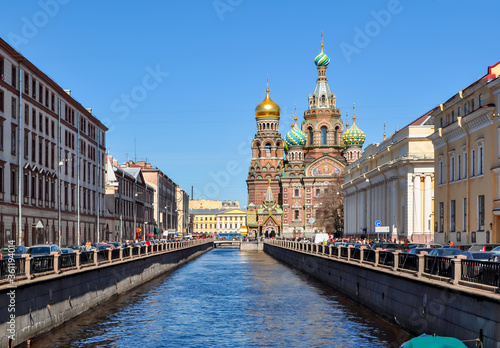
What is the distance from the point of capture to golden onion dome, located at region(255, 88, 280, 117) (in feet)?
643

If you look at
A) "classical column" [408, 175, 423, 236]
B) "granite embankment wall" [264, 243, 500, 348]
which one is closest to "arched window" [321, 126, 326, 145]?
"classical column" [408, 175, 423, 236]

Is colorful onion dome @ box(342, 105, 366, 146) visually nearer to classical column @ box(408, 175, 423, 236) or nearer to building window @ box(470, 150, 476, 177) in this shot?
classical column @ box(408, 175, 423, 236)

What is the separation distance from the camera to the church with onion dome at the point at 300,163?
177250mm

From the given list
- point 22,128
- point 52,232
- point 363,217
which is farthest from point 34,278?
point 363,217

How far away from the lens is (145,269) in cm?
5269

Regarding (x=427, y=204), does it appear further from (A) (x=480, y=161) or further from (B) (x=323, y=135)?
(B) (x=323, y=135)

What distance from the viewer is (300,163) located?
184000 millimetres

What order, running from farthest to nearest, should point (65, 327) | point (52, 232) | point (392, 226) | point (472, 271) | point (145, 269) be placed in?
1. point (392, 226)
2. point (52, 232)
3. point (145, 269)
4. point (65, 327)
5. point (472, 271)

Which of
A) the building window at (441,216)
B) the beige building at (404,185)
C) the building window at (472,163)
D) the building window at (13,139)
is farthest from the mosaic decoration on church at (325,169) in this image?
the building window at (13,139)

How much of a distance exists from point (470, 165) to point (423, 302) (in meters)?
29.6

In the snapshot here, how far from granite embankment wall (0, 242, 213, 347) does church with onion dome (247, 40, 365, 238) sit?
131390mm

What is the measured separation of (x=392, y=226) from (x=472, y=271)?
62.1 metres

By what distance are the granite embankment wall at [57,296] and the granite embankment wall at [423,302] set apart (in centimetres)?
1253

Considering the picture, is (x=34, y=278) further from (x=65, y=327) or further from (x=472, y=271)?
(x=472, y=271)
